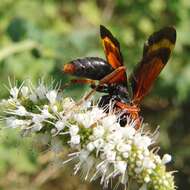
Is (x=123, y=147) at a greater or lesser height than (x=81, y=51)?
lesser

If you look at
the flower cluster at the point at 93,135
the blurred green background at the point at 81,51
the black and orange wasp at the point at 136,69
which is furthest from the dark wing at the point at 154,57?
the blurred green background at the point at 81,51

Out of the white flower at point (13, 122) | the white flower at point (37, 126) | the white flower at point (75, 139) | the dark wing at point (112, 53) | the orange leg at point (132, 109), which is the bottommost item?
the white flower at point (13, 122)

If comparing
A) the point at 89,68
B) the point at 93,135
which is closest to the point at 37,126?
the point at 93,135

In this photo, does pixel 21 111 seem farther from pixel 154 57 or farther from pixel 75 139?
pixel 154 57

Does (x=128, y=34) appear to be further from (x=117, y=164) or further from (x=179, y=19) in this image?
(x=117, y=164)

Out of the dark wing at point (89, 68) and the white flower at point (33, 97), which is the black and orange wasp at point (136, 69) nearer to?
the dark wing at point (89, 68)

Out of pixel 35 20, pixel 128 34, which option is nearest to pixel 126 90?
pixel 128 34
